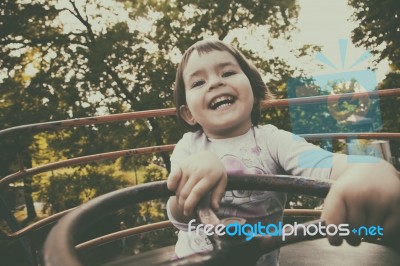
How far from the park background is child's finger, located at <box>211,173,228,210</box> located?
293 inches

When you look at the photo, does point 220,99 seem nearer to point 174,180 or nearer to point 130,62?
point 174,180

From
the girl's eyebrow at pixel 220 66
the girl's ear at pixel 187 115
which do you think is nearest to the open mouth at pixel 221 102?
the girl's eyebrow at pixel 220 66

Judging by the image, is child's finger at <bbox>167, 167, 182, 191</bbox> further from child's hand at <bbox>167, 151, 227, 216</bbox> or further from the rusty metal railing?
the rusty metal railing

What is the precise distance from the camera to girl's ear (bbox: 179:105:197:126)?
1209mm

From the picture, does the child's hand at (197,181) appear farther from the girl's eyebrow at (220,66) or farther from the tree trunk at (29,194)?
the tree trunk at (29,194)

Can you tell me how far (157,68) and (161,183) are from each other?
325 inches

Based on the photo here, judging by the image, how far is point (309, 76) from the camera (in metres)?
9.20

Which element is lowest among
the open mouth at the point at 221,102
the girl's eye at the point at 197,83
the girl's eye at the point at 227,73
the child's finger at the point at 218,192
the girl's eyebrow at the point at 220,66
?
the child's finger at the point at 218,192

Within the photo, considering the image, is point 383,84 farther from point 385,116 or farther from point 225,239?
point 225,239

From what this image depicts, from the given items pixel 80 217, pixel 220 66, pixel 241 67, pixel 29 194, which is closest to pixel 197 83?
pixel 220 66

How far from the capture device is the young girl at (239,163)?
17.3 inches

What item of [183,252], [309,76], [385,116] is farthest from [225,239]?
[309,76]

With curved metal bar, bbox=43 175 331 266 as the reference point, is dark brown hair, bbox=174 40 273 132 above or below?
above

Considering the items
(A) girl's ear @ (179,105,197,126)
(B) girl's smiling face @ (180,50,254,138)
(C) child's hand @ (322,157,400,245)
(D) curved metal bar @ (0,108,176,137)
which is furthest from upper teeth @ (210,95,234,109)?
(D) curved metal bar @ (0,108,176,137)
